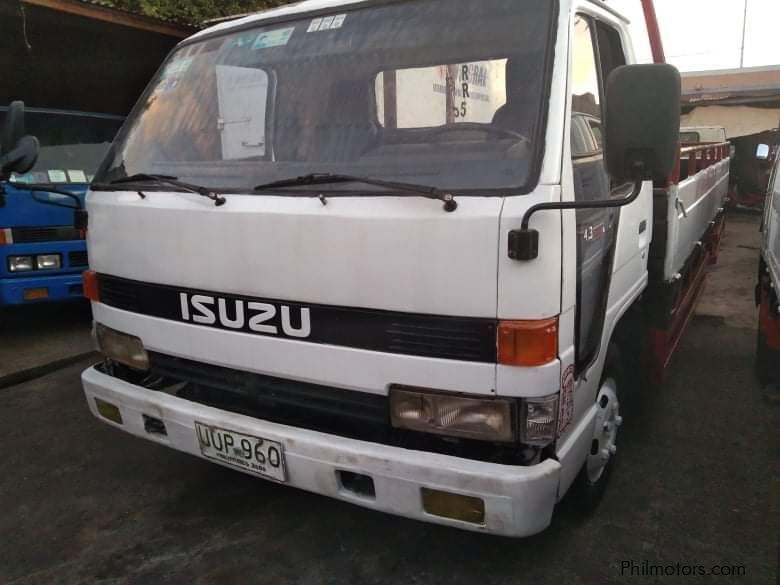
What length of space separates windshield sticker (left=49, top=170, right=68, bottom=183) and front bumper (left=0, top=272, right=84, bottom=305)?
82cm

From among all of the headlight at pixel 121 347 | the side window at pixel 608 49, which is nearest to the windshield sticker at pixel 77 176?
the headlight at pixel 121 347

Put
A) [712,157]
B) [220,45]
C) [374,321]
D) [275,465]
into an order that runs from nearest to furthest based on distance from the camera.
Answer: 1. [374,321]
2. [275,465]
3. [220,45]
4. [712,157]

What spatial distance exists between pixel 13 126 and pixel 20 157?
17 centimetres

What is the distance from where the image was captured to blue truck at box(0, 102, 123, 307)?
510 centimetres

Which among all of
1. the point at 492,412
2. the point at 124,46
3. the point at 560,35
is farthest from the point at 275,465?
the point at 124,46

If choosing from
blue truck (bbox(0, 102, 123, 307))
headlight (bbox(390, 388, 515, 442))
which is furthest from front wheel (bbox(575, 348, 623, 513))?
blue truck (bbox(0, 102, 123, 307))

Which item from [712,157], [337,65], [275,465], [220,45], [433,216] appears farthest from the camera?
[712,157]

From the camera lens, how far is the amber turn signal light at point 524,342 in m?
1.93

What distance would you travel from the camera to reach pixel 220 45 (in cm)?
285

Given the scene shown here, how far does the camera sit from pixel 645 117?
189cm

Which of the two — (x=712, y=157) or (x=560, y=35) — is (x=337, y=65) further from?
(x=712, y=157)

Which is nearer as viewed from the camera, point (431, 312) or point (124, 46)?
point (431, 312)

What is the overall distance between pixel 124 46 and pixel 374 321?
6.73 meters

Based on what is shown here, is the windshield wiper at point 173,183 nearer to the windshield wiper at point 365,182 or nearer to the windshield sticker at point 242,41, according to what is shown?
the windshield wiper at point 365,182
